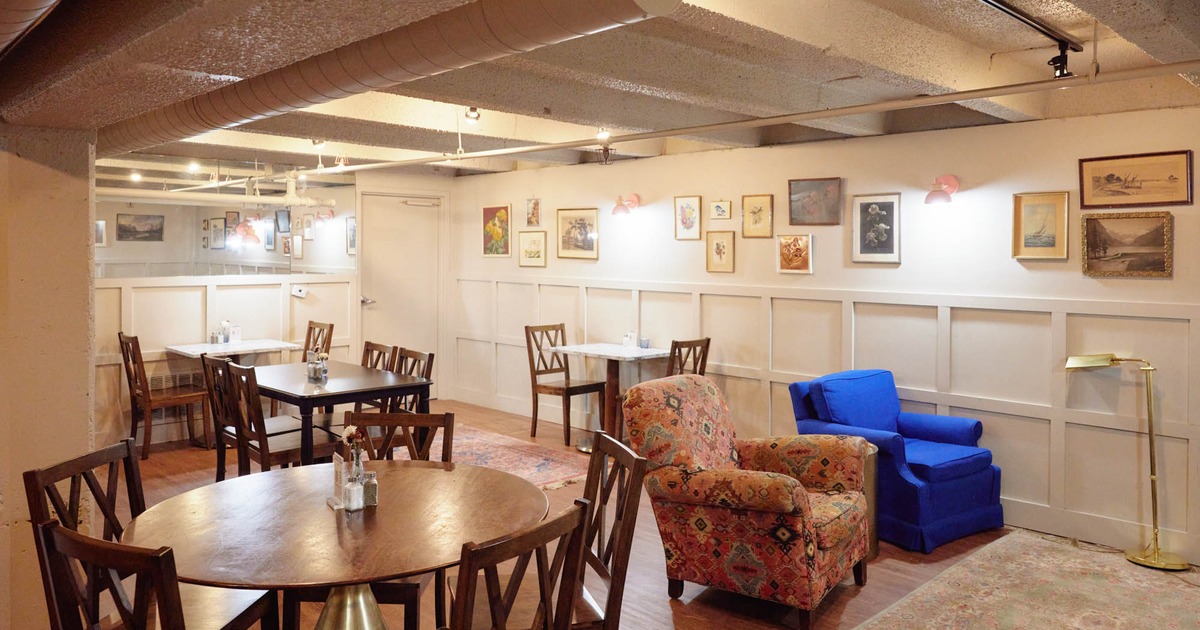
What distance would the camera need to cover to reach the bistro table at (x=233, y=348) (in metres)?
6.49

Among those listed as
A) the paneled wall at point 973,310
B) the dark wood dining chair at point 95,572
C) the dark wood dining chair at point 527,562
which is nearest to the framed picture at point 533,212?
the paneled wall at point 973,310

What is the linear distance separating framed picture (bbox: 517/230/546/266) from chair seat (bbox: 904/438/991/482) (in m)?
3.81

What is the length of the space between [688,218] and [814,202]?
108 centimetres

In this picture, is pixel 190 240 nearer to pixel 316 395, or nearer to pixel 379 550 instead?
pixel 316 395

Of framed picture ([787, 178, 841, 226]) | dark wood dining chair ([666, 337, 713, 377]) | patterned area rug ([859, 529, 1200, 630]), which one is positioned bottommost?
patterned area rug ([859, 529, 1200, 630])

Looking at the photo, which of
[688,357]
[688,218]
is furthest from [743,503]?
[688,218]

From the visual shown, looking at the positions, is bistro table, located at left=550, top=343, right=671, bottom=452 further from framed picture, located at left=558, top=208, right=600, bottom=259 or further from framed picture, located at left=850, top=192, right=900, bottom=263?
→ framed picture, located at left=850, top=192, right=900, bottom=263

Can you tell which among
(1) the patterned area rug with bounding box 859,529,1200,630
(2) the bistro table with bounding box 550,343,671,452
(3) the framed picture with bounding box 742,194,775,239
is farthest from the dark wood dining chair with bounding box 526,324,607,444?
(1) the patterned area rug with bounding box 859,529,1200,630

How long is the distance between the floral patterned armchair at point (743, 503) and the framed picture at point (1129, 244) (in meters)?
1.72

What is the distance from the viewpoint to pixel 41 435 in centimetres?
311

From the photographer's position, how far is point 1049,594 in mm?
3863

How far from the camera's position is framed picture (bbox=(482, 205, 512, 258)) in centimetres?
798

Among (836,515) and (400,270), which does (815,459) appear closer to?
(836,515)

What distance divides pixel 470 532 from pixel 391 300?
6.24 meters
